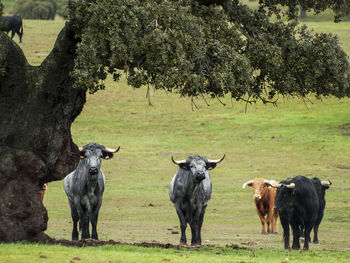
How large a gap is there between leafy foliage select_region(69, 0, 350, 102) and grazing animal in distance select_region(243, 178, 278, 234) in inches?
269

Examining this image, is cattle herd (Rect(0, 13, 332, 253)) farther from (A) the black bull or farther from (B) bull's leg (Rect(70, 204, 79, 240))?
(B) bull's leg (Rect(70, 204, 79, 240))

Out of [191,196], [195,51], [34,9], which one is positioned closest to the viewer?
[195,51]

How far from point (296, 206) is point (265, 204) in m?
4.96

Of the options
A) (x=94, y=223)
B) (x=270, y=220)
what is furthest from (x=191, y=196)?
(x=270, y=220)

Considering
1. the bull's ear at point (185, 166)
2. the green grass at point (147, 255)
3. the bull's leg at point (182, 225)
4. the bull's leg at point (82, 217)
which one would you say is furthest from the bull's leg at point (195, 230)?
the bull's leg at point (82, 217)

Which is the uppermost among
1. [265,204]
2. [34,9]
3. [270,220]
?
[34,9]

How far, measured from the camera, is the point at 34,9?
91562 mm

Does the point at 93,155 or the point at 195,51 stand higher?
the point at 195,51

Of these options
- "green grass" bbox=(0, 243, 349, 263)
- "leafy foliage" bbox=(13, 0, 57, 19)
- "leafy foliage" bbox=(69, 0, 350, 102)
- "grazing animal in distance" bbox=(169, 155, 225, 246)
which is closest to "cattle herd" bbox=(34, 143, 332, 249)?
"grazing animal in distance" bbox=(169, 155, 225, 246)

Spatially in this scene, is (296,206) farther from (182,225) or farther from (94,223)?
(94,223)

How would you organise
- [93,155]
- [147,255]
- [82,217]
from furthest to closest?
[82,217] < [93,155] < [147,255]

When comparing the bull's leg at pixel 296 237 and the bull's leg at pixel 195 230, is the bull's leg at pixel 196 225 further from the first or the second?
the bull's leg at pixel 296 237

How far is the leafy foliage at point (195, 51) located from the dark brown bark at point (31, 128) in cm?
171

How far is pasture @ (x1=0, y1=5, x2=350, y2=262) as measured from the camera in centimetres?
1659
